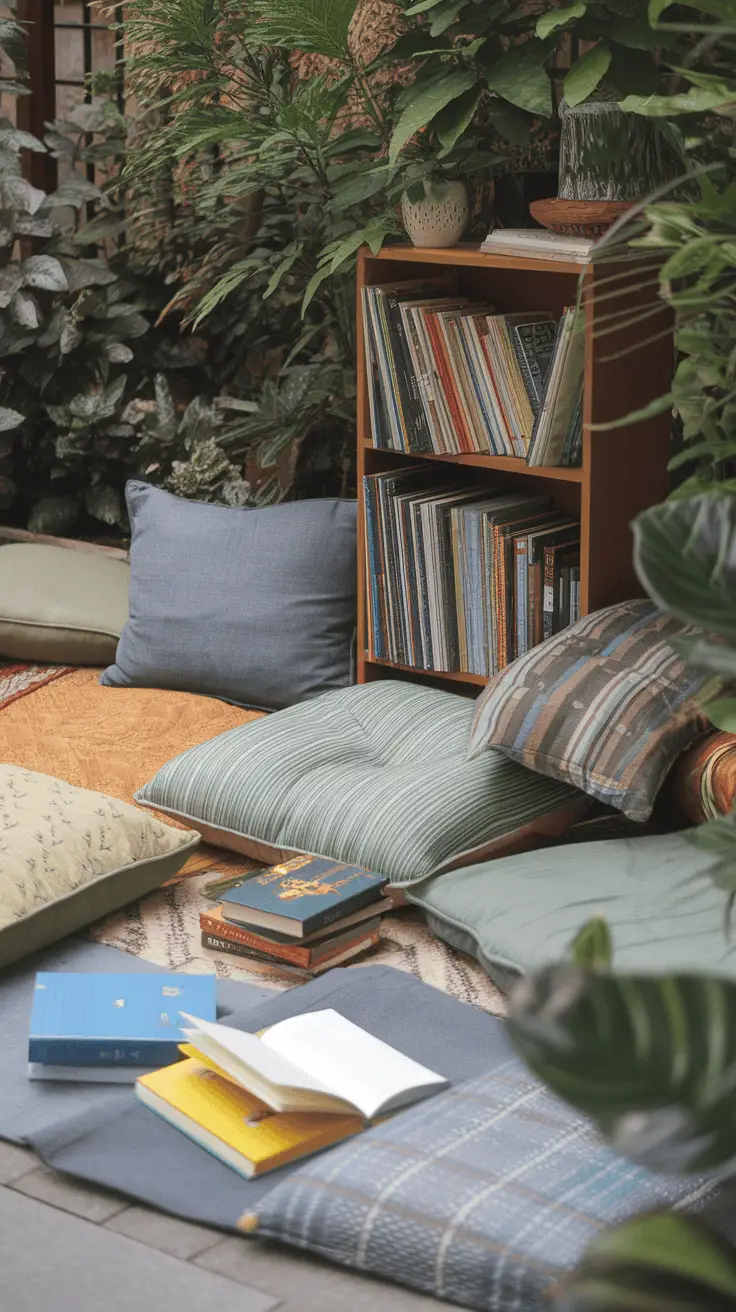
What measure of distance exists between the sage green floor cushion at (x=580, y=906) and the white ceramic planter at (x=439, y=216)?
1.18 metres

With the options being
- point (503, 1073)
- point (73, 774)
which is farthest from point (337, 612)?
point (503, 1073)

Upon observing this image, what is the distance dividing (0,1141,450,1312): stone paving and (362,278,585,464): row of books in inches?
60.9

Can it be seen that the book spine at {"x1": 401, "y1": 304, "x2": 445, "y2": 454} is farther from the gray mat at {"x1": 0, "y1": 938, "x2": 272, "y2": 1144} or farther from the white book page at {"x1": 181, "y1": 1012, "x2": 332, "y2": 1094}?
the white book page at {"x1": 181, "y1": 1012, "x2": 332, "y2": 1094}

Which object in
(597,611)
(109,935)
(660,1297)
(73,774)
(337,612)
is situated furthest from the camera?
(337,612)

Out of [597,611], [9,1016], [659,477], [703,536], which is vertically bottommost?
[9,1016]

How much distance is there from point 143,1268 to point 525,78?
6.26 ft

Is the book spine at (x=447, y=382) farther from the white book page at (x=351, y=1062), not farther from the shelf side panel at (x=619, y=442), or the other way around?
the white book page at (x=351, y=1062)

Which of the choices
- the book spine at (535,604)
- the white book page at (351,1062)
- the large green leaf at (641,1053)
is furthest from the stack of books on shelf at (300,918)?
the large green leaf at (641,1053)

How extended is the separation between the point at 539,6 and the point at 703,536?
85.3 inches

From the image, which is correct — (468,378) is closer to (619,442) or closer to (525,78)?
(619,442)

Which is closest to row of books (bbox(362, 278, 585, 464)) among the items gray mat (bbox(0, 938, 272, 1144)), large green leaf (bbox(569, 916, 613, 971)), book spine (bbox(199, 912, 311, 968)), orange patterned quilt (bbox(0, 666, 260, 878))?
orange patterned quilt (bbox(0, 666, 260, 878))

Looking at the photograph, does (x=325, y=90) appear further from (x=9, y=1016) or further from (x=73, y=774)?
(x=9, y=1016)

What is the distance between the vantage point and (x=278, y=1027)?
1.91 metres

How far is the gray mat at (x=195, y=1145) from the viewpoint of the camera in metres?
1.70
